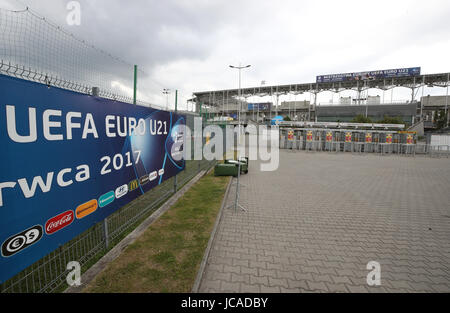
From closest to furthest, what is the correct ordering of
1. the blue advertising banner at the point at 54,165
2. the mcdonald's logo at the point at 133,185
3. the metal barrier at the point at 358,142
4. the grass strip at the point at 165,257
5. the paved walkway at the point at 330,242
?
the blue advertising banner at the point at 54,165 → the grass strip at the point at 165,257 → the paved walkway at the point at 330,242 → the mcdonald's logo at the point at 133,185 → the metal barrier at the point at 358,142

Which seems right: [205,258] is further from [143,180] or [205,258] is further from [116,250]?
[143,180]

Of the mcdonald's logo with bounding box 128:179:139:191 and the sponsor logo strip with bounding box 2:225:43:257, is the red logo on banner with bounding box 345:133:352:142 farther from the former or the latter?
the sponsor logo strip with bounding box 2:225:43:257

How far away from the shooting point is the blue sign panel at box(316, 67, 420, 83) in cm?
5274

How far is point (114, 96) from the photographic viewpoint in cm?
351

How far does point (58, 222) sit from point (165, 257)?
1.65 meters

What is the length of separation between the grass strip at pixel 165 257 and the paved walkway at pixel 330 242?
0.32 meters

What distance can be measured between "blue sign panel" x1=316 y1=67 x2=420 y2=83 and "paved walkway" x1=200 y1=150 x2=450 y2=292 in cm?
6065

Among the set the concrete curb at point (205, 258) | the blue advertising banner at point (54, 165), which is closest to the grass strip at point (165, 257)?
the concrete curb at point (205, 258)

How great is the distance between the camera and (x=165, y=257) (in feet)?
11.5

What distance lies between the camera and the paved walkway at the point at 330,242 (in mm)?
3113

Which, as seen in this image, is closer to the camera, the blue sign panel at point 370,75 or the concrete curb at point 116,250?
the concrete curb at point 116,250

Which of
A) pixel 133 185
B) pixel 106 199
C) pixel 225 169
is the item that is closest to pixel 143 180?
pixel 133 185

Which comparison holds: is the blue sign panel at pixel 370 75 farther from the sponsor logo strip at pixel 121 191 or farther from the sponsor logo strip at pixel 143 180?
the sponsor logo strip at pixel 121 191
